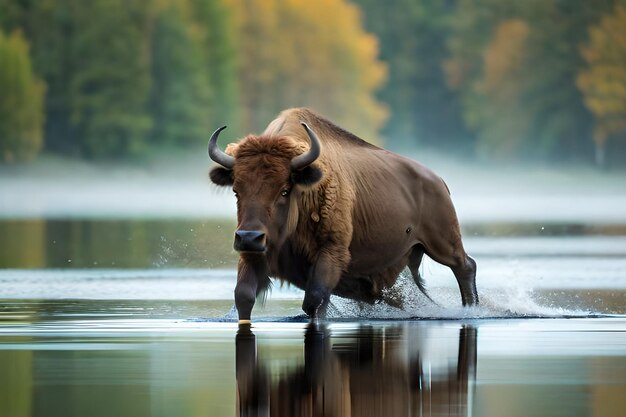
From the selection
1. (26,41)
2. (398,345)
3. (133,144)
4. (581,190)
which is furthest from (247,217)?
(26,41)

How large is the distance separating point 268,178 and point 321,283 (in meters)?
0.99

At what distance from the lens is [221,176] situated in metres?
12.6

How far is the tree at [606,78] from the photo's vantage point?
97.8 m

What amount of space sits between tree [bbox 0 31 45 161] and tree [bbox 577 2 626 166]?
105ft

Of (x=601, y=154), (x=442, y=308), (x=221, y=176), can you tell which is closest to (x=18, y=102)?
(x=601, y=154)

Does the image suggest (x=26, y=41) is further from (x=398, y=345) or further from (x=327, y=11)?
(x=398, y=345)

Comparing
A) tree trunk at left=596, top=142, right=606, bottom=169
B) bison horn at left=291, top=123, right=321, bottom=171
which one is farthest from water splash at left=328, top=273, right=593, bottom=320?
tree trunk at left=596, top=142, right=606, bottom=169

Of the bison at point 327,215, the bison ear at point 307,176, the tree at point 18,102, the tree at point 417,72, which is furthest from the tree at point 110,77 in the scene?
the bison ear at point 307,176

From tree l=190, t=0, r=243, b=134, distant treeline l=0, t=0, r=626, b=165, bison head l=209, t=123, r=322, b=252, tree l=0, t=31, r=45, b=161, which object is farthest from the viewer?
tree l=190, t=0, r=243, b=134

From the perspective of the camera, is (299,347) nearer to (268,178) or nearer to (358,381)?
(358,381)

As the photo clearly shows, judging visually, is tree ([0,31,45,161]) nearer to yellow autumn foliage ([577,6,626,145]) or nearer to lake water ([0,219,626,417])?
yellow autumn foliage ([577,6,626,145])

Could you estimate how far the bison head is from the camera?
12.1 m

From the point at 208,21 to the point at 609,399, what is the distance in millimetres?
93713

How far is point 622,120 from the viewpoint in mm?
97750
